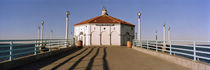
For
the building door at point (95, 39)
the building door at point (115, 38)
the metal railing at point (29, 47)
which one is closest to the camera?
the metal railing at point (29, 47)

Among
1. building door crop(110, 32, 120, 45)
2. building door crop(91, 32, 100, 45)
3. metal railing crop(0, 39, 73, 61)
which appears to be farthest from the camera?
building door crop(110, 32, 120, 45)

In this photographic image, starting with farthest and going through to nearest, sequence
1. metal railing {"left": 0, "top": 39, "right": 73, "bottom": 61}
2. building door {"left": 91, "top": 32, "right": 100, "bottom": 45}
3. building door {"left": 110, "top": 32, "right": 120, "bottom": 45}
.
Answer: building door {"left": 110, "top": 32, "right": 120, "bottom": 45} < building door {"left": 91, "top": 32, "right": 100, "bottom": 45} < metal railing {"left": 0, "top": 39, "right": 73, "bottom": 61}

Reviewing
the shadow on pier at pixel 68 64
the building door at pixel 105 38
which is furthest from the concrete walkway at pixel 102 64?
the building door at pixel 105 38

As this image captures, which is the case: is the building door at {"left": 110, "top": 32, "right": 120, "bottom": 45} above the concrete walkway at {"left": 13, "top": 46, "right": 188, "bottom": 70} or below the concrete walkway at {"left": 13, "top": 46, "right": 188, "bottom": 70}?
above

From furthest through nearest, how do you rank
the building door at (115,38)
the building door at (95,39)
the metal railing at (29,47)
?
1. the building door at (115,38)
2. the building door at (95,39)
3. the metal railing at (29,47)

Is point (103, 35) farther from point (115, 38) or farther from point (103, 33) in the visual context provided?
point (115, 38)

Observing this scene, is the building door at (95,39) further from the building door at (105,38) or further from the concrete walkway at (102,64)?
the concrete walkway at (102,64)

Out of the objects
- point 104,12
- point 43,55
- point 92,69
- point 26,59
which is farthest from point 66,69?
point 104,12

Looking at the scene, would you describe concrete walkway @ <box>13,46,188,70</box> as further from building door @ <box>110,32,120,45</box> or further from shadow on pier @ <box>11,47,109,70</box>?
building door @ <box>110,32,120,45</box>

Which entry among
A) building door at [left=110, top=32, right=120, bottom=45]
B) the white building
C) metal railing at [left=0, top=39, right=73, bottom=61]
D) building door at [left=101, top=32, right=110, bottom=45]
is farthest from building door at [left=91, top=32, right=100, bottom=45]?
metal railing at [left=0, top=39, right=73, bottom=61]

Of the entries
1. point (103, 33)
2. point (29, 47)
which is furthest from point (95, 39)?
point (29, 47)

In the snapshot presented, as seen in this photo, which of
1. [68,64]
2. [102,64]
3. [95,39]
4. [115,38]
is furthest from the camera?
[115,38]

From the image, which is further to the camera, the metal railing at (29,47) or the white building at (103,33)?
the white building at (103,33)

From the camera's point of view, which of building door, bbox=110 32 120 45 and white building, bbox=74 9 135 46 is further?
building door, bbox=110 32 120 45
